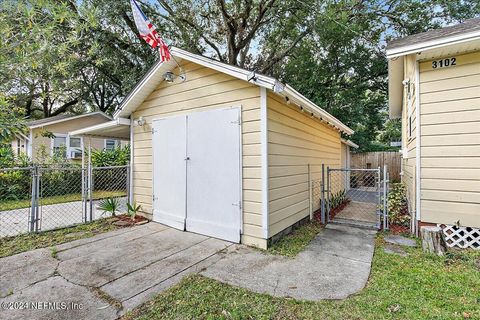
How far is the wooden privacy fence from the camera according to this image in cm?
1317

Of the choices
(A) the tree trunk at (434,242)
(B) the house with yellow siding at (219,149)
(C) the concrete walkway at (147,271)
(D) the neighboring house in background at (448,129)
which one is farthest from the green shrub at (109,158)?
(A) the tree trunk at (434,242)

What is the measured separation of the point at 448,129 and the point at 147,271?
5.01 metres

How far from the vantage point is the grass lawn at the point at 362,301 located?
7.63 feet

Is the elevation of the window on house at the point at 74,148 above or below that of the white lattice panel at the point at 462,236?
above

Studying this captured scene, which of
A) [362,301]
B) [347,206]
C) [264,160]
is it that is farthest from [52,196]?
[362,301]

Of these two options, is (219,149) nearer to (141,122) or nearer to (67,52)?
(141,122)

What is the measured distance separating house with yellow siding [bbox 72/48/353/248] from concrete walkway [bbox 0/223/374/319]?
0.60 m

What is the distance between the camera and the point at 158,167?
5539 mm

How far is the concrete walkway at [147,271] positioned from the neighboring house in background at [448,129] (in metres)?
1.25

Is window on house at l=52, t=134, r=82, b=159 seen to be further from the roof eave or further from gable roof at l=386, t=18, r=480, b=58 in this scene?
gable roof at l=386, t=18, r=480, b=58

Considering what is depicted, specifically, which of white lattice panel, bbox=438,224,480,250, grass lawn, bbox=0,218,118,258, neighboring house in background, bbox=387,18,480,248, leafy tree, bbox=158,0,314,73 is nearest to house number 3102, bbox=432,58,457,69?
neighboring house in background, bbox=387,18,480,248

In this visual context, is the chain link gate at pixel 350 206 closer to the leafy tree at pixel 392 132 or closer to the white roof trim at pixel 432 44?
the white roof trim at pixel 432 44

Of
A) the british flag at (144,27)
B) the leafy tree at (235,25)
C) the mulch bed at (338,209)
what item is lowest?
the mulch bed at (338,209)

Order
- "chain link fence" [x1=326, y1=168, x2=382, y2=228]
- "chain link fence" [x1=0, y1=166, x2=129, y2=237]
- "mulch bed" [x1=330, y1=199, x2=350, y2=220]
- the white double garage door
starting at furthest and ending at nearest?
"mulch bed" [x1=330, y1=199, x2=350, y2=220] < "chain link fence" [x1=326, y1=168, x2=382, y2=228] < "chain link fence" [x1=0, y1=166, x2=129, y2=237] < the white double garage door
